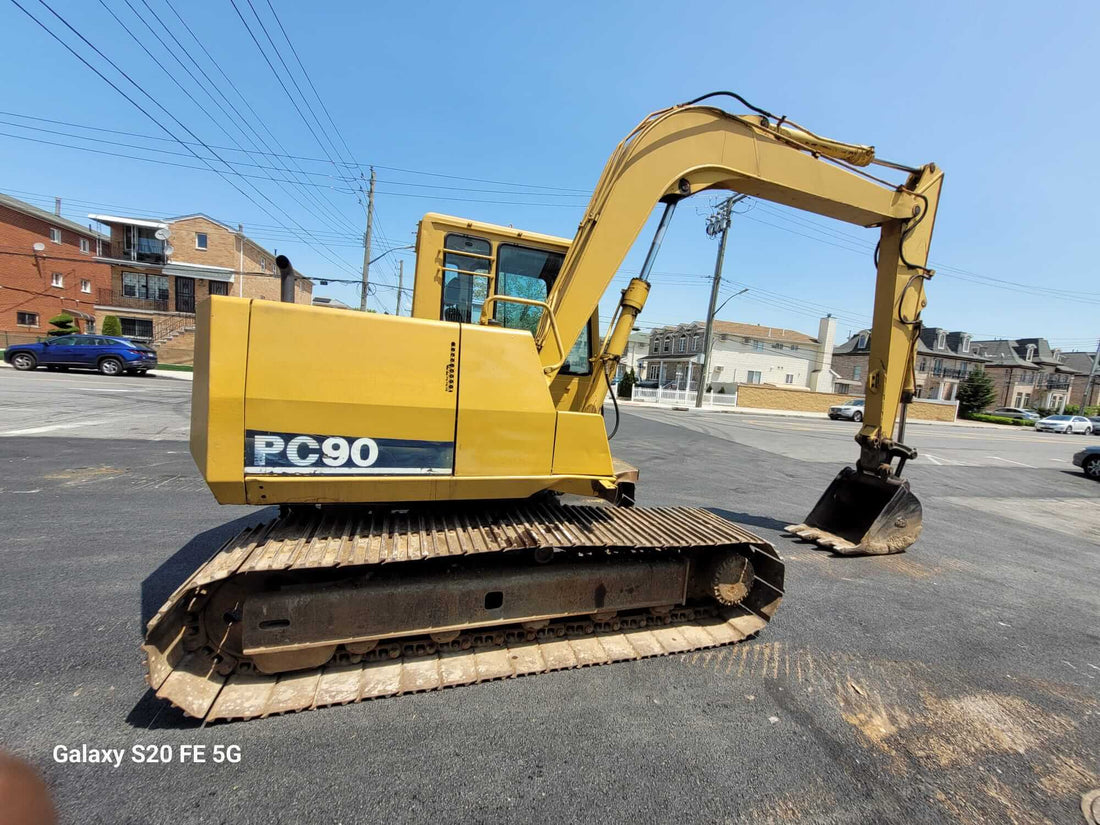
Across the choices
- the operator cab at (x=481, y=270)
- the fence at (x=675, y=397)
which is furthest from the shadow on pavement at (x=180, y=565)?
the fence at (x=675, y=397)

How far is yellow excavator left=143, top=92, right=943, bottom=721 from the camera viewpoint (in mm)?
2590

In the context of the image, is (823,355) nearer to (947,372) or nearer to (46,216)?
(947,372)

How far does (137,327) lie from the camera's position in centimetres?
3359

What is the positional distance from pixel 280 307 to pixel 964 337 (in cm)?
7621

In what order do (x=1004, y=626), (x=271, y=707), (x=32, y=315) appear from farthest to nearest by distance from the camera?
(x=32, y=315) → (x=1004, y=626) → (x=271, y=707)

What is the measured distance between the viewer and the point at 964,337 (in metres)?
58.1

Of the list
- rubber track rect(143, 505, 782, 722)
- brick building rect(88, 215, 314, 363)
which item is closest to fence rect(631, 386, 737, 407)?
brick building rect(88, 215, 314, 363)

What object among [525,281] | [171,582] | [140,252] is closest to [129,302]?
[140,252]

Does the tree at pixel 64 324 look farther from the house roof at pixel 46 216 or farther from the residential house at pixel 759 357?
the residential house at pixel 759 357

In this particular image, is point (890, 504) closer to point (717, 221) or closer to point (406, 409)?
point (406, 409)

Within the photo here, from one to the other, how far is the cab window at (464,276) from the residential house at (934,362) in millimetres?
58075

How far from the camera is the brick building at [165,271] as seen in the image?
109 ft

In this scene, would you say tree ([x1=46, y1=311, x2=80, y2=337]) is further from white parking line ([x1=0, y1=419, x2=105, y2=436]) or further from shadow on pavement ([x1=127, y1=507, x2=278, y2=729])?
shadow on pavement ([x1=127, y1=507, x2=278, y2=729])

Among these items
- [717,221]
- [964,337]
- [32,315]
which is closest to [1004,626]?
[717,221]
